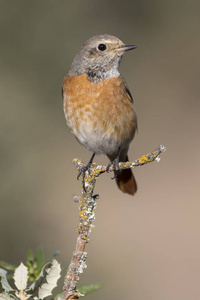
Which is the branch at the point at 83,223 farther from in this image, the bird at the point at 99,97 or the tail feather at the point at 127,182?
the tail feather at the point at 127,182

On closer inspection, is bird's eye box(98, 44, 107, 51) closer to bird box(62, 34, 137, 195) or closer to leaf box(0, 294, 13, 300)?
bird box(62, 34, 137, 195)

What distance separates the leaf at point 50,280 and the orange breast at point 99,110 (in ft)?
6.88

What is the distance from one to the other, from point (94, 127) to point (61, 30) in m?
4.29

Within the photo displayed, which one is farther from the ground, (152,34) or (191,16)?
(191,16)

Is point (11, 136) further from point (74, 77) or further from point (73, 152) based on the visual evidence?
point (74, 77)

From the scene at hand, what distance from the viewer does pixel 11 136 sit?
6.23m

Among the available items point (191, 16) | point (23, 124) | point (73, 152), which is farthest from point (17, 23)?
point (191, 16)

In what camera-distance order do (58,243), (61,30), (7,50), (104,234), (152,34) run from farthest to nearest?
1. (152,34)
2. (61,30)
3. (7,50)
4. (104,234)
5. (58,243)

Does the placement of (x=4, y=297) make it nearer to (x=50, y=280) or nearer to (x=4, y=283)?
(x=4, y=283)

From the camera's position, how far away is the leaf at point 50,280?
52.6 inches

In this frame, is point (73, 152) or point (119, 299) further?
point (73, 152)

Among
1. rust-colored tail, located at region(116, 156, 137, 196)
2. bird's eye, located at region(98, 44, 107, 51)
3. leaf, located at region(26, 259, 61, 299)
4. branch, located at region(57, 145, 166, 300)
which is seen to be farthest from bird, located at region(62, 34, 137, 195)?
leaf, located at region(26, 259, 61, 299)

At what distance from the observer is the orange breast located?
3.36 meters

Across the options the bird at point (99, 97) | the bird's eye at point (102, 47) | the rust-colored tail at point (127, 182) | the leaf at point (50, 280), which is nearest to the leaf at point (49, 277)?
the leaf at point (50, 280)
